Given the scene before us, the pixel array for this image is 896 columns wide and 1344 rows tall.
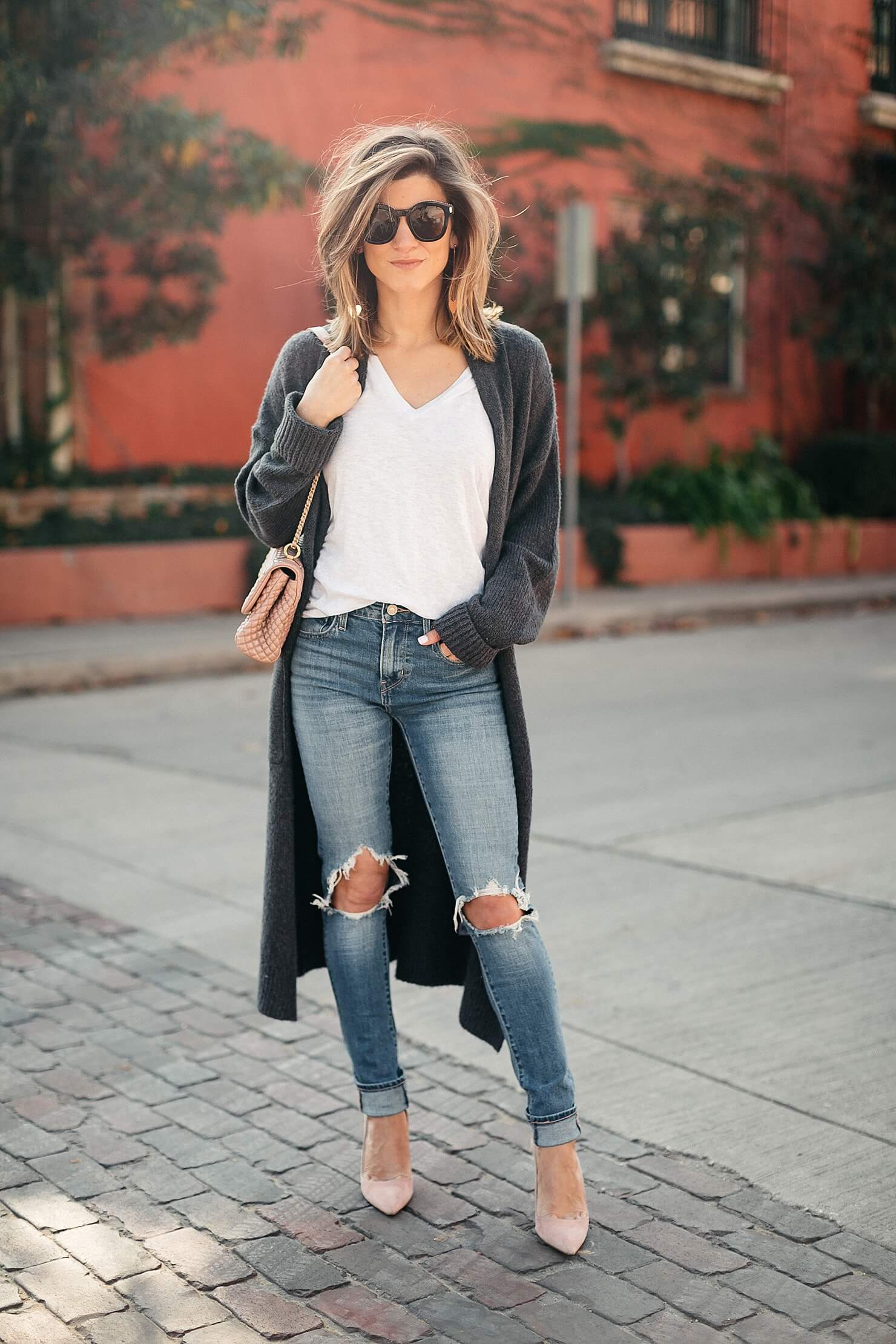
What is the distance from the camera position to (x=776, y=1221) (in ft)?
9.41

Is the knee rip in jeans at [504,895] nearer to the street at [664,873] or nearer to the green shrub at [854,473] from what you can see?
the street at [664,873]

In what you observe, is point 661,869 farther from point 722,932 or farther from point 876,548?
point 876,548

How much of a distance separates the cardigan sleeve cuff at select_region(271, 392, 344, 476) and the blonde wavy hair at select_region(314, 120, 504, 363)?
7.5 inches

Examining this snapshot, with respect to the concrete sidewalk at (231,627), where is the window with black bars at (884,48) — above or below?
above

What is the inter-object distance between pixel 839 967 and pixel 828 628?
8930 mm

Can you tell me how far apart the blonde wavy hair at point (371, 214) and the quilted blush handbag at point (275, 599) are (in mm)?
360

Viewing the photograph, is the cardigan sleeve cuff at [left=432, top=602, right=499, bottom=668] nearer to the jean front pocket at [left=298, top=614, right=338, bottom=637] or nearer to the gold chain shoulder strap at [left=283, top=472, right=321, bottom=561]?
the jean front pocket at [left=298, top=614, right=338, bottom=637]

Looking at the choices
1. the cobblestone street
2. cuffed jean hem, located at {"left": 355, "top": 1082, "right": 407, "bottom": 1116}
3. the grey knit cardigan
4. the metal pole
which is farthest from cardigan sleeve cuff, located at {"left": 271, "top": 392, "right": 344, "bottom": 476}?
the metal pole

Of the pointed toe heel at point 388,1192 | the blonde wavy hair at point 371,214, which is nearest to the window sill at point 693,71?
the blonde wavy hair at point 371,214

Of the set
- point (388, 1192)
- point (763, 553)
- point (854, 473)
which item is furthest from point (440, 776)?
point (854, 473)

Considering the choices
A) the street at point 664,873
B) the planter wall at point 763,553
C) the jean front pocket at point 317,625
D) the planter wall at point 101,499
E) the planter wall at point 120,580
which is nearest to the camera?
the jean front pocket at point 317,625

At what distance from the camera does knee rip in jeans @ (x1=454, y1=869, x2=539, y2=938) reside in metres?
2.80

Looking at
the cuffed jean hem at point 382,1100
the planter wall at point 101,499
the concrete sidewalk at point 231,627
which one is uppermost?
the planter wall at point 101,499

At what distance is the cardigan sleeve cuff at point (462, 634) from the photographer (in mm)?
2766
